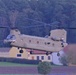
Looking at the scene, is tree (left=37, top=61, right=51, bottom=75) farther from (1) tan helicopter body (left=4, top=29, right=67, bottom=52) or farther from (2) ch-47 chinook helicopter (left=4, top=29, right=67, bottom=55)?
(1) tan helicopter body (left=4, top=29, right=67, bottom=52)

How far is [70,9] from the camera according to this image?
2783 inches

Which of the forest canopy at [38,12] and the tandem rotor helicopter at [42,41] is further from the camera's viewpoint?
the forest canopy at [38,12]

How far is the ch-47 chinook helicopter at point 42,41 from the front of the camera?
63.6ft

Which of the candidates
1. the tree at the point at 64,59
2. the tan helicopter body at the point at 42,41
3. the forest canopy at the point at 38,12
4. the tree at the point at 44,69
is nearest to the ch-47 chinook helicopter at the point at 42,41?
the tan helicopter body at the point at 42,41

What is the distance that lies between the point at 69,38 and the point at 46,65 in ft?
75.6

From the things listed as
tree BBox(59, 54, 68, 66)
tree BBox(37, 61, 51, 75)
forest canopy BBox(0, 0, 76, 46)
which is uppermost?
forest canopy BBox(0, 0, 76, 46)

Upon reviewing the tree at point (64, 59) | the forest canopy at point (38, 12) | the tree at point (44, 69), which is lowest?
the tree at point (64, 59)

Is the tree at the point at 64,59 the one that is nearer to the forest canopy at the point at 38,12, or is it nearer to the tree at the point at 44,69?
the forest canopy at the point at 38,12

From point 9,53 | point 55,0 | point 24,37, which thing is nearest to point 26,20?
point 9,53

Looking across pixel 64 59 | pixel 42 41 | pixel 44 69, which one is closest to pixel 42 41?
pixel 42 41

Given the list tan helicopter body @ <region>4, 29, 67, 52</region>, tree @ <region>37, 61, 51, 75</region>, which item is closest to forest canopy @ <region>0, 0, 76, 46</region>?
tree @ <region>37, 61, 51, 75</region>

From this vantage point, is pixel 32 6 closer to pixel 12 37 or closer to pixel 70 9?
pixel 70 9

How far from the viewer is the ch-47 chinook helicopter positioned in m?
19.4

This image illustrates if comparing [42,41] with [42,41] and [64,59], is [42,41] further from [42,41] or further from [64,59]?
[64,59]
